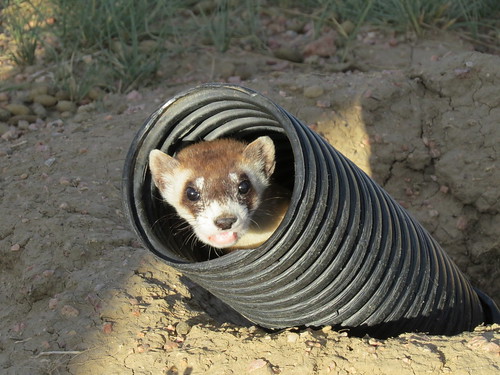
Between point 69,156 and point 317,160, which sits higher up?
point 317,160

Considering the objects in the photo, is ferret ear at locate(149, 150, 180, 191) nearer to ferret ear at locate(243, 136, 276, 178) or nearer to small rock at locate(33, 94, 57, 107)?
ferret ear at locate(243, 136, 276, 178)

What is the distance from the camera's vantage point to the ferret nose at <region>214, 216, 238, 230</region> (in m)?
3.23

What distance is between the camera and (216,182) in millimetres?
3426

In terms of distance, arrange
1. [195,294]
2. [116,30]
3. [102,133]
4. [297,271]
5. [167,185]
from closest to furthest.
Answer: [297,271]
[167,185]
[195,294]
[102,133]
[116,30]

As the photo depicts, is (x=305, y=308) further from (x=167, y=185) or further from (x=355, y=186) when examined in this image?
(x=167, y=185)

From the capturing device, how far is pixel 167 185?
141 inches

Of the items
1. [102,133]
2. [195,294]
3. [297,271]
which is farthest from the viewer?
[102,133]

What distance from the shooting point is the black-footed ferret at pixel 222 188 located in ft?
10.9

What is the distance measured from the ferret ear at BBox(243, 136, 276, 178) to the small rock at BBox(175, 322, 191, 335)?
0.90 m

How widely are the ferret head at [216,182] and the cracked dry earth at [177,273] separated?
441 millimetres

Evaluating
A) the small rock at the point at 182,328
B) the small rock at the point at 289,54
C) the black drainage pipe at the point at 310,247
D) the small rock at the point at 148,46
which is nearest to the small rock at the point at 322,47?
the small rock at the point at 289,54

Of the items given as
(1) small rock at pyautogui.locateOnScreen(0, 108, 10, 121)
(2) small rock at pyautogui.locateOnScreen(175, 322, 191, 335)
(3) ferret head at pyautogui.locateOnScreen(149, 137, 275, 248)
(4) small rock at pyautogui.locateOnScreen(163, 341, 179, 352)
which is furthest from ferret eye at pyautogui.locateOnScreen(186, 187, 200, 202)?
(1) small rock at pyautogui.locateOnScreen(0, 108, 10, 121)

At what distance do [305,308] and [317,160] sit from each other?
70cm

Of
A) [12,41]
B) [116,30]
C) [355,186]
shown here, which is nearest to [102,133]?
[116,30]
